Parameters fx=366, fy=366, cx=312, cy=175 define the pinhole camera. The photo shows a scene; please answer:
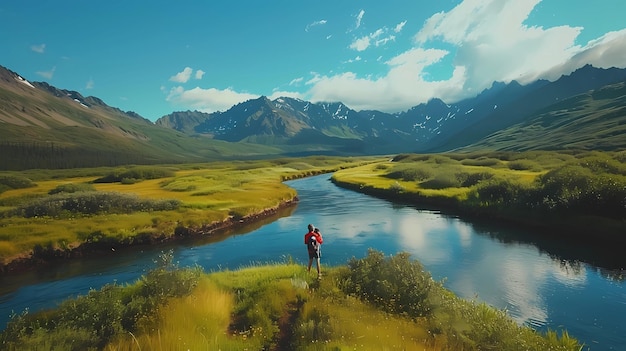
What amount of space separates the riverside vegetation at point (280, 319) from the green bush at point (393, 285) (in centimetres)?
6

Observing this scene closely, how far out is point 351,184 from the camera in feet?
336

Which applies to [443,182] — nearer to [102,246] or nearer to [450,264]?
[450,264]

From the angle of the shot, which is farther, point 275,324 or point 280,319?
point 280,319

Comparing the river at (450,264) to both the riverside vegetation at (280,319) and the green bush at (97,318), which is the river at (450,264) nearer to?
the riverside vegetation at (280,319)

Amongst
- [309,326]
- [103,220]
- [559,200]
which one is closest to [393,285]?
[309,326]

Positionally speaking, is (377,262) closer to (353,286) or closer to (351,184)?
(353,286)

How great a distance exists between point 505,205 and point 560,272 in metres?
23.4

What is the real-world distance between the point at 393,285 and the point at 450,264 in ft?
53.9

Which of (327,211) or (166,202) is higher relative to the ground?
(166,202)

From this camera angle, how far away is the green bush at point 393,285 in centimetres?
1903

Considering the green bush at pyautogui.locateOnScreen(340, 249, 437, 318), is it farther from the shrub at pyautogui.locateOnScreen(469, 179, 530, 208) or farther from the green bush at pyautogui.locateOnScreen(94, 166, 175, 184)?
the green bush at pyautogui.locateOnScreen(94, 166, 175, 184)

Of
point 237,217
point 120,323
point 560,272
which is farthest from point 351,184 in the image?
point 120,323

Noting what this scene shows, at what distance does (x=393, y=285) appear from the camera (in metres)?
20.4

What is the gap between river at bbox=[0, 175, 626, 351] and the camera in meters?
23.9
